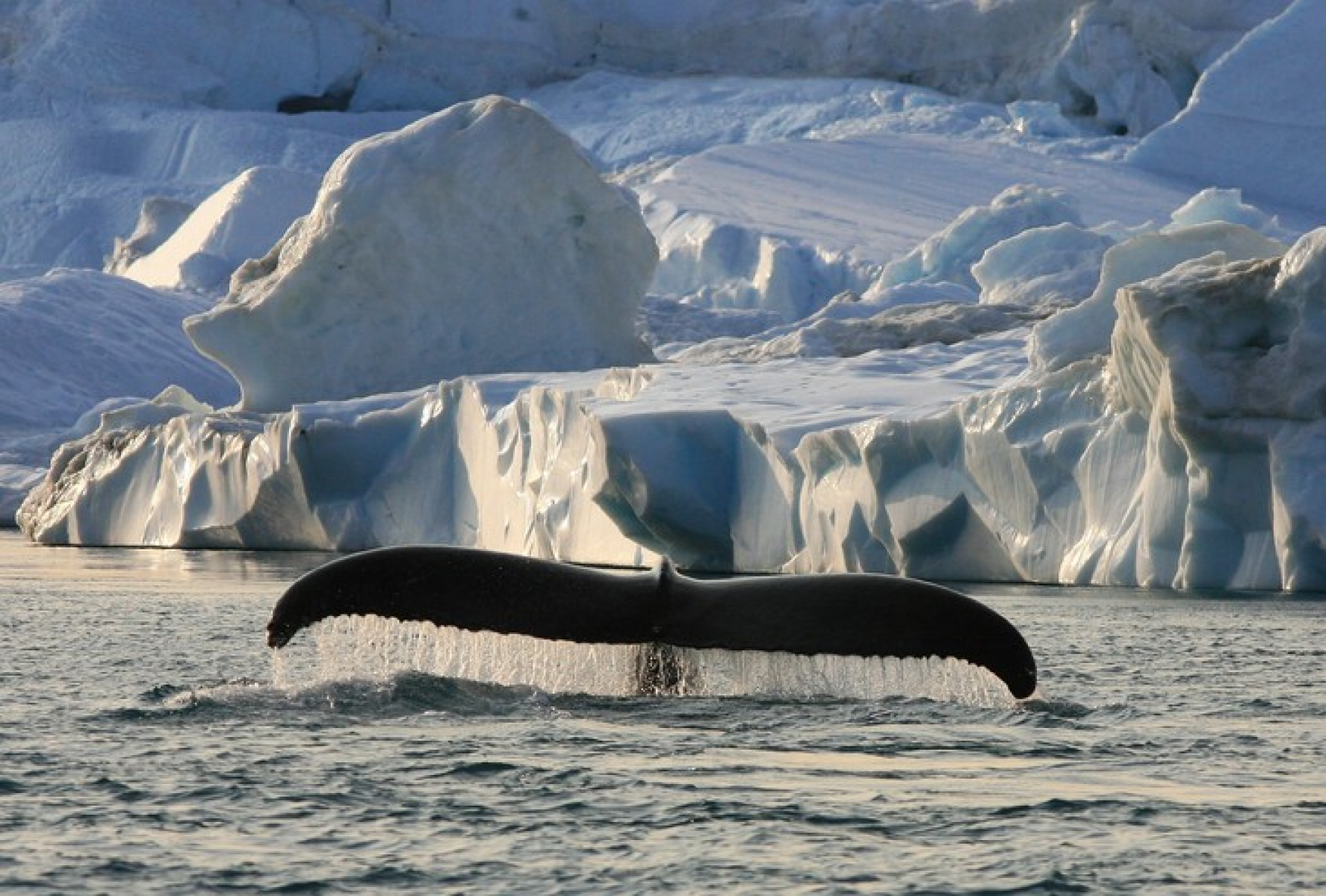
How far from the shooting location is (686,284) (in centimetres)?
4634

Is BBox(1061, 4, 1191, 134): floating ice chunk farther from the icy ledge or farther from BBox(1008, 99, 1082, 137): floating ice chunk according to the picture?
the icy ledge

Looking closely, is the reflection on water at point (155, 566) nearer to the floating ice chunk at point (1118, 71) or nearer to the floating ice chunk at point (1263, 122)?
the floating ice chunk at point (1263, 122)

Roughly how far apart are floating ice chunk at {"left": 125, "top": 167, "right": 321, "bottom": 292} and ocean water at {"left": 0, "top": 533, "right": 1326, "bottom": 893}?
3617 centimetres

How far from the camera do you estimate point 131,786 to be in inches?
262

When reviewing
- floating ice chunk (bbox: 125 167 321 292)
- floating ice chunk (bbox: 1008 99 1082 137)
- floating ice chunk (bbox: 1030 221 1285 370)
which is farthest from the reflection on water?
floating ice chunk (bbox: 1008 99 1082 137)

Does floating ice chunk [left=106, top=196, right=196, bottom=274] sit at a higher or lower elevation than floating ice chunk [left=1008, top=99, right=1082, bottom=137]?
lower

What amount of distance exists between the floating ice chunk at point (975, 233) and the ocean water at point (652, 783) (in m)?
26.5

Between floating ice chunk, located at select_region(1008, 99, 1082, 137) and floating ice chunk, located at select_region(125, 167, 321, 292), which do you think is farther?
floating ice chunk, located at select_region(1008, 99, 1082, 137)

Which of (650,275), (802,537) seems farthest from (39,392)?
(802,537)

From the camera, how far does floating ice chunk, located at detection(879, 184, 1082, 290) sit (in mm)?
36031

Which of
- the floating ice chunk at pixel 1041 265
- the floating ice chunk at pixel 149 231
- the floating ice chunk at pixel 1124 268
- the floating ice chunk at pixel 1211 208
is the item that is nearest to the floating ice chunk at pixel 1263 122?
the floating ice chunk at pixel 1211 208

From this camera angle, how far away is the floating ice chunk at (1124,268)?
18.1 m

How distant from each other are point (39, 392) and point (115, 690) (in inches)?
1210

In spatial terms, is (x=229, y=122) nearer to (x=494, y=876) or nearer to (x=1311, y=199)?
(x=1311, y=199)
